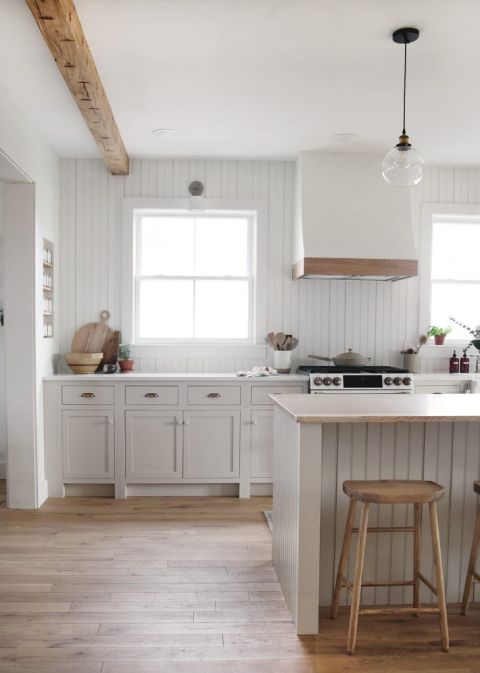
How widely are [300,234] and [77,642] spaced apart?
131 inches

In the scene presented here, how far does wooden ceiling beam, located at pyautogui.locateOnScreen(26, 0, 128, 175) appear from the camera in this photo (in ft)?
7.80

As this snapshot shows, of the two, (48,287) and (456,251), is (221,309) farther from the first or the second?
(456,251)

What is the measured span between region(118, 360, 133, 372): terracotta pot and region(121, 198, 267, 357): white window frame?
0.17 m

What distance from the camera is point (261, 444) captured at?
448 cm

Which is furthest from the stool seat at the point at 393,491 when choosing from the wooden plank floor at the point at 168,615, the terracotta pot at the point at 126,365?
the terracotta pot at the point at 126,365

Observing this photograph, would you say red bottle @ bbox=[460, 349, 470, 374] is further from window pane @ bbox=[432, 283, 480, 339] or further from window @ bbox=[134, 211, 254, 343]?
window @ bbox=[134, 211, 254, 343]

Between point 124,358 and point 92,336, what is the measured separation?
344 millimetres

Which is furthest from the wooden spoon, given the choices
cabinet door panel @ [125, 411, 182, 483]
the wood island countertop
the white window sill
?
the wood island countertop

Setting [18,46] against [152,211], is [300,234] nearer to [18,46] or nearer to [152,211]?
[152,211]

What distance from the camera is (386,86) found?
3.41 m

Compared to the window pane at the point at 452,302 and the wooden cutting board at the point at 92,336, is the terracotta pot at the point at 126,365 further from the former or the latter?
the window pane at the point at 452,302

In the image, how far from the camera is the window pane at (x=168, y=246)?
16.6 feet

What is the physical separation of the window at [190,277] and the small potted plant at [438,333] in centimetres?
160

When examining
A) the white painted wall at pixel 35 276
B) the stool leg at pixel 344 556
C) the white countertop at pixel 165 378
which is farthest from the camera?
the white countertop at pixel 165 378
